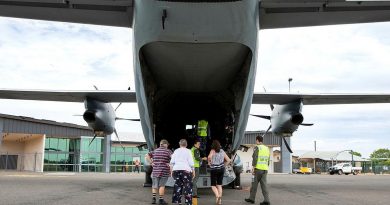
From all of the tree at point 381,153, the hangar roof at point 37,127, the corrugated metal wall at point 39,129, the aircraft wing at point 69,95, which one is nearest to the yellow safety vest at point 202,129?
the aircraft wing at point 69,95

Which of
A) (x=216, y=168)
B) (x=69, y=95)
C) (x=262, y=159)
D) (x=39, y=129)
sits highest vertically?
Result: (x=69, y=95)

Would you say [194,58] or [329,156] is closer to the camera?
[194,58]

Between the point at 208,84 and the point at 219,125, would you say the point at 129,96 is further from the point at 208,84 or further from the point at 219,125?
the point at 208,84

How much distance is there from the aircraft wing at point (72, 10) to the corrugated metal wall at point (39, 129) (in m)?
24.9

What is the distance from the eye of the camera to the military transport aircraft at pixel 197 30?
6500mm

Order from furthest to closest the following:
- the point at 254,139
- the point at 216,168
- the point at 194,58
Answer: the point at 254,139, the point at 194,58, the point at 216,168

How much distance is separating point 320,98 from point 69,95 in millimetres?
9425

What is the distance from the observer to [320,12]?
699 cm

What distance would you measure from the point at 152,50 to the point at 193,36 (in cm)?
123

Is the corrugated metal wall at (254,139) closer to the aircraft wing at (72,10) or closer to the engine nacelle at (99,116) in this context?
the engine nacelle at (99,116)

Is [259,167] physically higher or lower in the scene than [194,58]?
lower

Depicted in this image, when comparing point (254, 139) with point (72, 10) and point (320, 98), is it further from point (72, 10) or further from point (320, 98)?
point (72, 10)

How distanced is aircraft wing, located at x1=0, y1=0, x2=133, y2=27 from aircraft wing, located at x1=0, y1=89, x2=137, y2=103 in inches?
247

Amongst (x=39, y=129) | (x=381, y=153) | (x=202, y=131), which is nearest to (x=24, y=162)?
(x=39, y=129)
